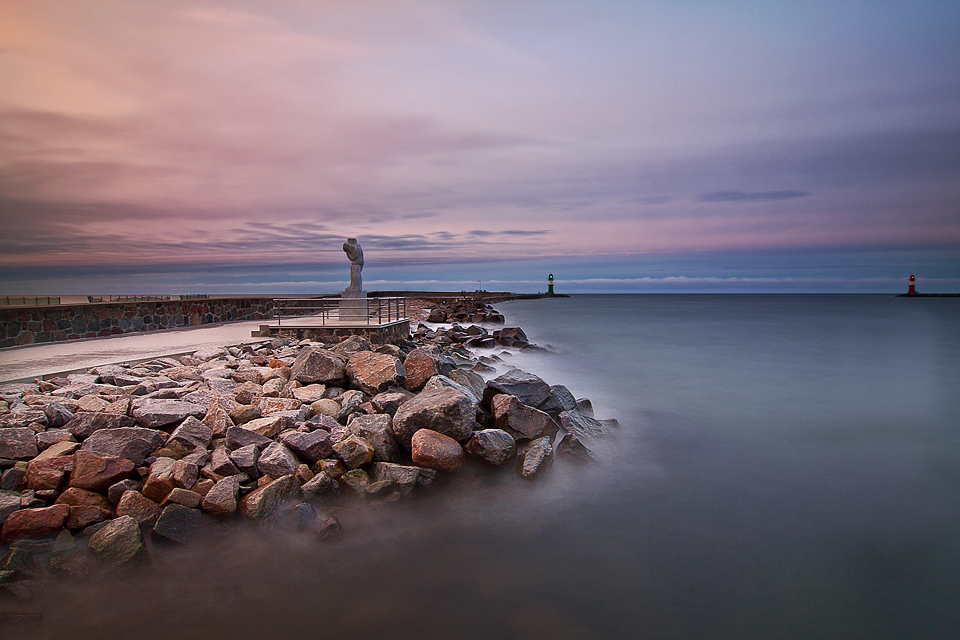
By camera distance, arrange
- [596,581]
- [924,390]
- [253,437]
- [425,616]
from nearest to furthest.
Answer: [425,616] < [596,581] < [253,437] < [924,390]

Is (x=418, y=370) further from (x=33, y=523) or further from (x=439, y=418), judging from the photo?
(x=33, y=523)

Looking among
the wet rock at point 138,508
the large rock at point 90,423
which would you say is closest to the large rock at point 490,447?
the wet rock at point 138,508

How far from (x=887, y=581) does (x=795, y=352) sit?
1923cm

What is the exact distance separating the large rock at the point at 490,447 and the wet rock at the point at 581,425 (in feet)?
6.11

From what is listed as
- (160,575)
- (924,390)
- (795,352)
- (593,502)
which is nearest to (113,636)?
(160,575)

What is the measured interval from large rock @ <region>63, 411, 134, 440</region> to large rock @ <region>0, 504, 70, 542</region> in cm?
125

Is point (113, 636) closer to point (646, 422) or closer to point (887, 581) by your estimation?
point (887, 581)

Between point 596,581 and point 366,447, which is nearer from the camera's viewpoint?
point 596,581

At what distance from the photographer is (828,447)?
27.9 ft

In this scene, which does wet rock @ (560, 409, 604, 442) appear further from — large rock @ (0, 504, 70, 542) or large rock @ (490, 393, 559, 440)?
large rock @ (0, 504, 70, 542)

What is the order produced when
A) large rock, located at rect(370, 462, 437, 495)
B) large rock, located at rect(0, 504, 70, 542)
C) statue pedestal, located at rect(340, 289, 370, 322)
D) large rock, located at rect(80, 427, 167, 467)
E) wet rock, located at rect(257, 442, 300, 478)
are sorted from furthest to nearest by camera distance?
1. statue pedestal, located at rect(340, 289, 370, 322)
2. large rock, located at rect(370, 462, 437, 495)
3. wet rock, located at rect(257, 442, 300, 478)
4. large rock, located at rect(80, 427, 167, 467)
5. large rock, located at rect(0, 504, 70, 542)

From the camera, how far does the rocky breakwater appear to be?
15.1ft

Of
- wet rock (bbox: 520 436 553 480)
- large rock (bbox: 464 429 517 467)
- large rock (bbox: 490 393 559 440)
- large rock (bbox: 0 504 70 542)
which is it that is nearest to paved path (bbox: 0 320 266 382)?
large rock (bbox: 0 504 70 542)

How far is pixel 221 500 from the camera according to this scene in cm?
497
